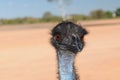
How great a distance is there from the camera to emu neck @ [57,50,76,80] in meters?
2.09

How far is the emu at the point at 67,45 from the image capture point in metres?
2.10

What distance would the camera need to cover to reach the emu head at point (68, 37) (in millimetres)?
2113

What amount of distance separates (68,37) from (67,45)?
0.04 metres

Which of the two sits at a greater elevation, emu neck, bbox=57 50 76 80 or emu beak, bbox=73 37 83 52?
emu beak, bbox=73 37 83 52

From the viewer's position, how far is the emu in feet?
6.90

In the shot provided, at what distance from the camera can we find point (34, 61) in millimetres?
12039

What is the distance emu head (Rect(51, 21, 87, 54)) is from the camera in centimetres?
211

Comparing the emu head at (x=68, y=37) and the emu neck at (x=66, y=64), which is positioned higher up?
the emu head at (x=68, y=37)

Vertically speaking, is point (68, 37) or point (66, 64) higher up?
point (68, 37)

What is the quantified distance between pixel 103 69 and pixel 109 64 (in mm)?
784

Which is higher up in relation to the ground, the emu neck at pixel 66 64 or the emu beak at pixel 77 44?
the emu beak at pixel 77 44

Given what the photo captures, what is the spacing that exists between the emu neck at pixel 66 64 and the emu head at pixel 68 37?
2cm

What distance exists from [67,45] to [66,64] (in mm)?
81

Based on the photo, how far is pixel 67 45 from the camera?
6.93ft
